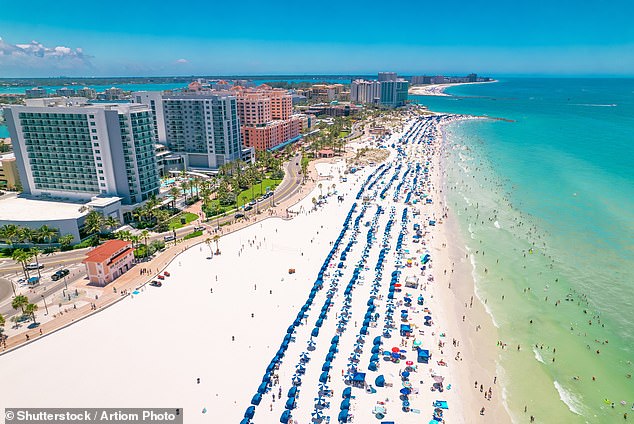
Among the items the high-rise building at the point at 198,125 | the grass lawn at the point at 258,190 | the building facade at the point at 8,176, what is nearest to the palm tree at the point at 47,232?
the building facade at the point at 8,176

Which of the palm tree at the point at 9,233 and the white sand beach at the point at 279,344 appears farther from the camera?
the palm tree at the point at 9,233

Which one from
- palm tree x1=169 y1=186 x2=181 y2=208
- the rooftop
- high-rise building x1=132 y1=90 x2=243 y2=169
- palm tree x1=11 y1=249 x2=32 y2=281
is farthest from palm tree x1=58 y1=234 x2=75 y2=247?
high-rise building x1=132 y1=90 x2=243 y2=169

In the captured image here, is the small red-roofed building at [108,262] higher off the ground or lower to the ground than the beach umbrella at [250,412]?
higher

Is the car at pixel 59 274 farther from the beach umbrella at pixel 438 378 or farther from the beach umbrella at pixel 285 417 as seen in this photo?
the beach umbrella at pixel 438 378

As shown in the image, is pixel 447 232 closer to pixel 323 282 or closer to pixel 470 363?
pixel 323 282

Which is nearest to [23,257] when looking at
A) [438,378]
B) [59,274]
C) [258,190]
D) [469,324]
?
[59,274]

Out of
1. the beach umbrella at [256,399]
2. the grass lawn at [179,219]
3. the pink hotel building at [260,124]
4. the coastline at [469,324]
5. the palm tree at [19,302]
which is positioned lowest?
the coastline at [469,324]

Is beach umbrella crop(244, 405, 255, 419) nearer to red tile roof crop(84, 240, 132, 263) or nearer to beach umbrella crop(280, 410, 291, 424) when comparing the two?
beach umbrella crop(280, 410, 291, 424)
